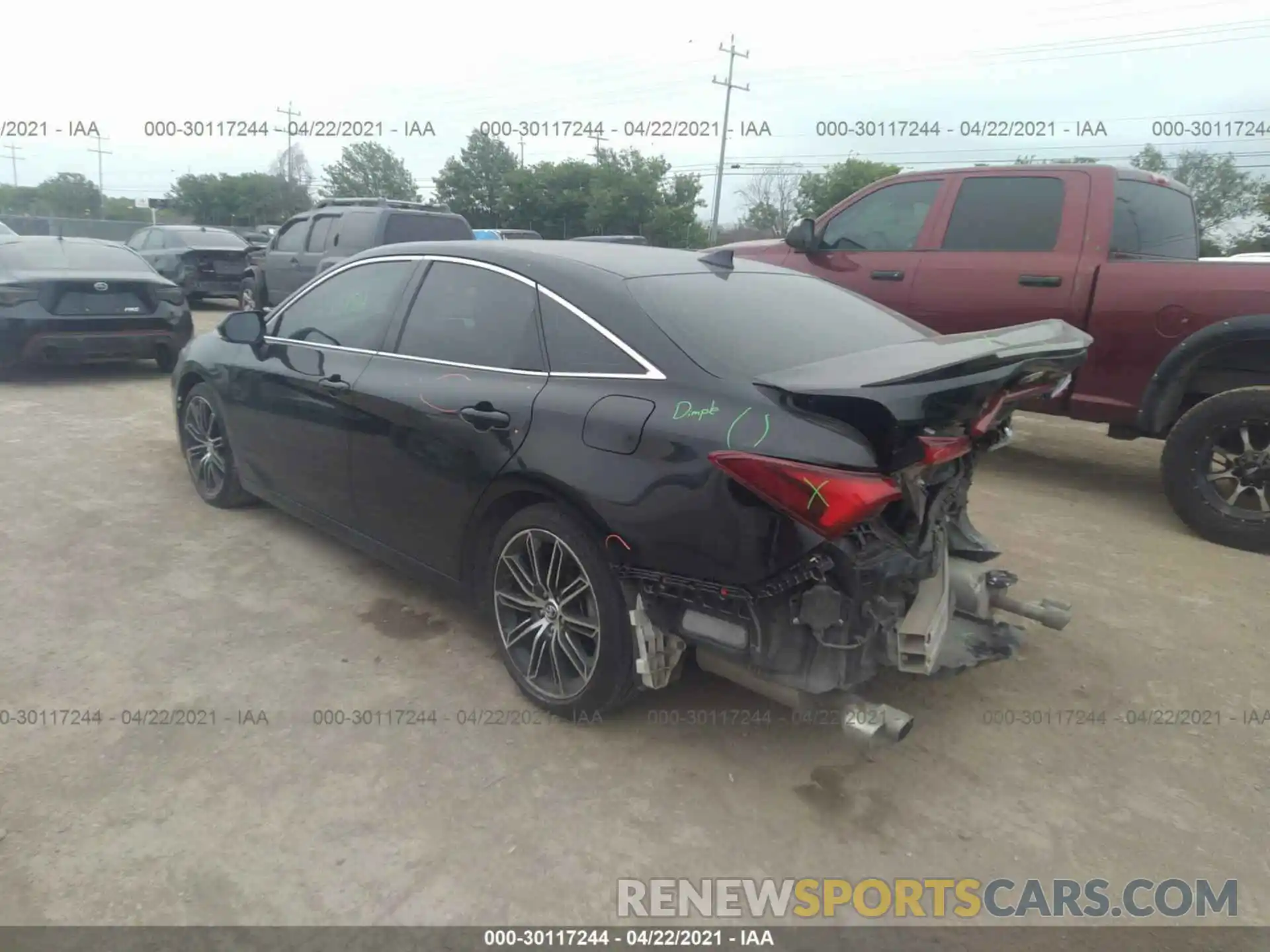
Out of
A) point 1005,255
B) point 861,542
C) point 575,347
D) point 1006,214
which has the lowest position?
point 861,542

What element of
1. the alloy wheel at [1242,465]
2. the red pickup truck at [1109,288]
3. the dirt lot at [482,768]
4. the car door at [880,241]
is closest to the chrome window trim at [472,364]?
the dirt lot at [482,768]

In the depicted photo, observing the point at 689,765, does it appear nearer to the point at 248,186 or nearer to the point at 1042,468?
the point at 1042,468

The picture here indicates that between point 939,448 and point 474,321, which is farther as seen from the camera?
point 474,321

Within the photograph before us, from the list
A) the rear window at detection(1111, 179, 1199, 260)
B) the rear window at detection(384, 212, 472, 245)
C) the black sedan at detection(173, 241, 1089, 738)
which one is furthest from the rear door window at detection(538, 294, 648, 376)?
the rear window at detection(384, 212, 472, 245)

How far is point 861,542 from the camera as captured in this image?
8.40 feet

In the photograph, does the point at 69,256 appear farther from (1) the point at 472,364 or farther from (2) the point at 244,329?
(1) the point at 472,364

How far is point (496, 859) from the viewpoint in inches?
98.4

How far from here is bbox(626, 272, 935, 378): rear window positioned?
2.89m

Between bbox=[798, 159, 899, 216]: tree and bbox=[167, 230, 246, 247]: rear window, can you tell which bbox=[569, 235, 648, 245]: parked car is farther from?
bbox=[798, 159, 899, 216]: tree

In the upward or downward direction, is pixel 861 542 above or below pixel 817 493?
below

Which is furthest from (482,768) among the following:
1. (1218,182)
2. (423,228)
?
(1218,182)

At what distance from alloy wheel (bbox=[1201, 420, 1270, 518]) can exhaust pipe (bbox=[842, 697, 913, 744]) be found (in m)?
3.45

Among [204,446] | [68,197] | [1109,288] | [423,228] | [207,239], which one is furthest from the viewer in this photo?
[68,197]

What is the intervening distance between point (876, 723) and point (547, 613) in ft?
3.85
